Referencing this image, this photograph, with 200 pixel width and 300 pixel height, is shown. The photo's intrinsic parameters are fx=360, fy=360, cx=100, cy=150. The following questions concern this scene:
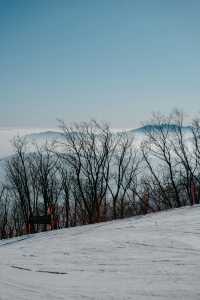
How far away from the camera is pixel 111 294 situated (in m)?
6.88

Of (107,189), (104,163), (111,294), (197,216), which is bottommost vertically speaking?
(111,294)

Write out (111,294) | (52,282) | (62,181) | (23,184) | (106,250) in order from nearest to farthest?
(111,294)
(52,282)
(106,250)
(23,184)
(62,181)

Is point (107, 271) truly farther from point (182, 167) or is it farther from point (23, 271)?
point (182, 167)

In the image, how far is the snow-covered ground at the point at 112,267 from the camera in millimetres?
7027

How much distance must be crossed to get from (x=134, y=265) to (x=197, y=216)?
8801 millimetres

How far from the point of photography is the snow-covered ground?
23.1ft

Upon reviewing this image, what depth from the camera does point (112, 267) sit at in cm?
935

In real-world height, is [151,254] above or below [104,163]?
below

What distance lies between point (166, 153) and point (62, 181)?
51.0 feet

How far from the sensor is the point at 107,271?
8.97 metres

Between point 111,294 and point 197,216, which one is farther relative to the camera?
point 197,216

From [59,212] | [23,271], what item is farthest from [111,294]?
[59,212]

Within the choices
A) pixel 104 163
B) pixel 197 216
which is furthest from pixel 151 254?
pixel 104 163

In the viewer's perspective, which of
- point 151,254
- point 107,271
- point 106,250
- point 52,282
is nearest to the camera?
point 52,282
